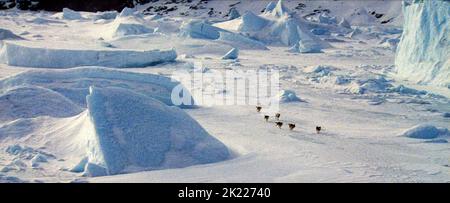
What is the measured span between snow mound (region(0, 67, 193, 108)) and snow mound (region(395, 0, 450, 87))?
511cm

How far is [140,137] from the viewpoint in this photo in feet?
15.0

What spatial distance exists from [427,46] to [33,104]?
760 centimetres

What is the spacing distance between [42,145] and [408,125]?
4.51 m

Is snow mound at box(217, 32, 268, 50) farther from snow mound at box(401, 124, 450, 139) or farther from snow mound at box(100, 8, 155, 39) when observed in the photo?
snow mound at box(401, 124, 450, 139)

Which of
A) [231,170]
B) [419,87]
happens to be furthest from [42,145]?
[419,87]

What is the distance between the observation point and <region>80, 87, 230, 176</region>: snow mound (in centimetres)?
440

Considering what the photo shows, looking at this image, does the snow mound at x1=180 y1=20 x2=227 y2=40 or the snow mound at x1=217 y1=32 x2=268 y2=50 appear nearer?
the snow mound at x1=217 y1=32 x2=268 y2=50

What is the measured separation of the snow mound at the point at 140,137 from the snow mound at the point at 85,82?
2.35m

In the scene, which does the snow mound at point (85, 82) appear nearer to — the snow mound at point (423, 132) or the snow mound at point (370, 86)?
the snow mound at point (423, 132)

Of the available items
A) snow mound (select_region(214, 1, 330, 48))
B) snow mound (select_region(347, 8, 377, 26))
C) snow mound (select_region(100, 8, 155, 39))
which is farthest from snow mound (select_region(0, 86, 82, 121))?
snow mound (select_region(347, 8, 377, 26))

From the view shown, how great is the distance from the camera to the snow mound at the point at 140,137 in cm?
440

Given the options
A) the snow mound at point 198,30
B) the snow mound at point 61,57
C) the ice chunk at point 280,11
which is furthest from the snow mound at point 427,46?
the ice chunk at point 280,11
